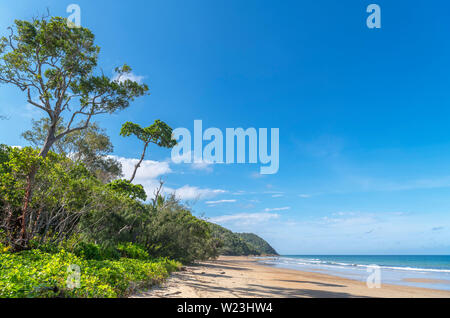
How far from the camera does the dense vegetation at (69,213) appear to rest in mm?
5941

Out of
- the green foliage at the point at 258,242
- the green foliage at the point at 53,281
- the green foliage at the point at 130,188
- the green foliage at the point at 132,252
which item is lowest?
the green foliage at the point at 258,242

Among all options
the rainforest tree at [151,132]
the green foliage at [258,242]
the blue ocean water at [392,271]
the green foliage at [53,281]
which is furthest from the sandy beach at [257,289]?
the green foliage at [258,242]

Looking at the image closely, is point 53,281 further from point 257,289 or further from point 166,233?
point 166,233

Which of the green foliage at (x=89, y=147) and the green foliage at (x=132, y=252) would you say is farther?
the green foliage at (x=89, y=147)

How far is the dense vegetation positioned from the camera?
19.5 ft

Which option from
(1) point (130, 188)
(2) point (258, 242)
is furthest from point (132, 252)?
(2) point (258, 242)

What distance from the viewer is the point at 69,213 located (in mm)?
12883

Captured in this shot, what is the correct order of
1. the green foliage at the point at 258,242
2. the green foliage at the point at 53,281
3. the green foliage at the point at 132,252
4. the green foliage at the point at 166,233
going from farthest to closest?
the green foliage at the point at 258,242 < the green foliage at the point at 166,233 < the green foliage at the point at 132,252 < the green foliage at the point at 53,281

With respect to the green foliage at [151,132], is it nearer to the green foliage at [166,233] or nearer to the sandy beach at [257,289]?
the green foliage at [166,233]

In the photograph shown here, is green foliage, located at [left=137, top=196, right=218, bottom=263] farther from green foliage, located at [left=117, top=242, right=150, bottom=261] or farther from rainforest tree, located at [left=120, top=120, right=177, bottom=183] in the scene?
rainforest tree, located at [left=120, top=120, right=177, bottom=183]

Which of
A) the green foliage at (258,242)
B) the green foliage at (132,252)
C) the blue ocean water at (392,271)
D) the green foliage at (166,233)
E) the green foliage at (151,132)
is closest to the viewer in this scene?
the green foliage at (132,252)

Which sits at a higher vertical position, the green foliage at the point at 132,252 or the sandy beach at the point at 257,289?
the green foliage at the point at 132,252

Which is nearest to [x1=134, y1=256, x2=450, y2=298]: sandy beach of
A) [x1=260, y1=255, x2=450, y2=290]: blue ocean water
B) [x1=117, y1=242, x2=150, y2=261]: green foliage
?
[x1=117, y1=242, x2=150, y2=261]: green foliage
